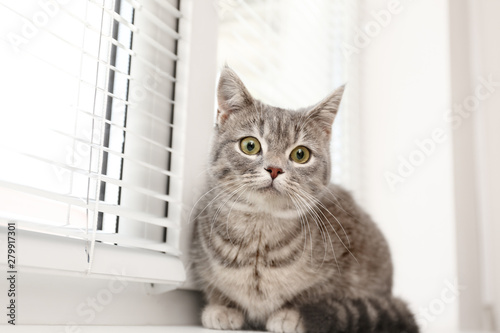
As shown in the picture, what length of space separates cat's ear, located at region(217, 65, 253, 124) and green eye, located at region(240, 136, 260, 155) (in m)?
0.11

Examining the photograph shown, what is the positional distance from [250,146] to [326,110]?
0.83 ft

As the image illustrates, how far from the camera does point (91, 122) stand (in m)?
1.13

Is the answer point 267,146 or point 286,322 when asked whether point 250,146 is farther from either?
point 286,322

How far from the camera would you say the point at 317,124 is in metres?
1.41

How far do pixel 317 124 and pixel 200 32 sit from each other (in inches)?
15.9

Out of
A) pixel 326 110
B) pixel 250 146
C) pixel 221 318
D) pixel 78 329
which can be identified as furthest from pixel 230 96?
pixel 78 329

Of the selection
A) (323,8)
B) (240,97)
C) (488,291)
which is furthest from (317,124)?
(488,291)

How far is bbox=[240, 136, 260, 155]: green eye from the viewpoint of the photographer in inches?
50.7

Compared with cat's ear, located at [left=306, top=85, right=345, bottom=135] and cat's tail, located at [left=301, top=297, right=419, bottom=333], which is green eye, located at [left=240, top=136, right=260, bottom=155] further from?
cat's tail, located at [left=301, top=297, right=419, bottom=333]

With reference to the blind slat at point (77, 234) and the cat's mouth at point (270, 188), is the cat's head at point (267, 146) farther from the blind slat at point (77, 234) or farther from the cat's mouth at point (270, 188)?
the blind slat at point (77, 234)

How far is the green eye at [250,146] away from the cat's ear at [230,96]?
0.11 meters

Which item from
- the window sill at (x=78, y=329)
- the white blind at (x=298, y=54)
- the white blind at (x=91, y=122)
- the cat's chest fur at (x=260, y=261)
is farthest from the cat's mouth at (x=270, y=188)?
the white blind at (x=298, y=54)

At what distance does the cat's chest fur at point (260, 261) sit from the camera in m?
1.28

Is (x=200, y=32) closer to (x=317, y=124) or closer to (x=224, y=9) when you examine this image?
(x=224, y=9)
